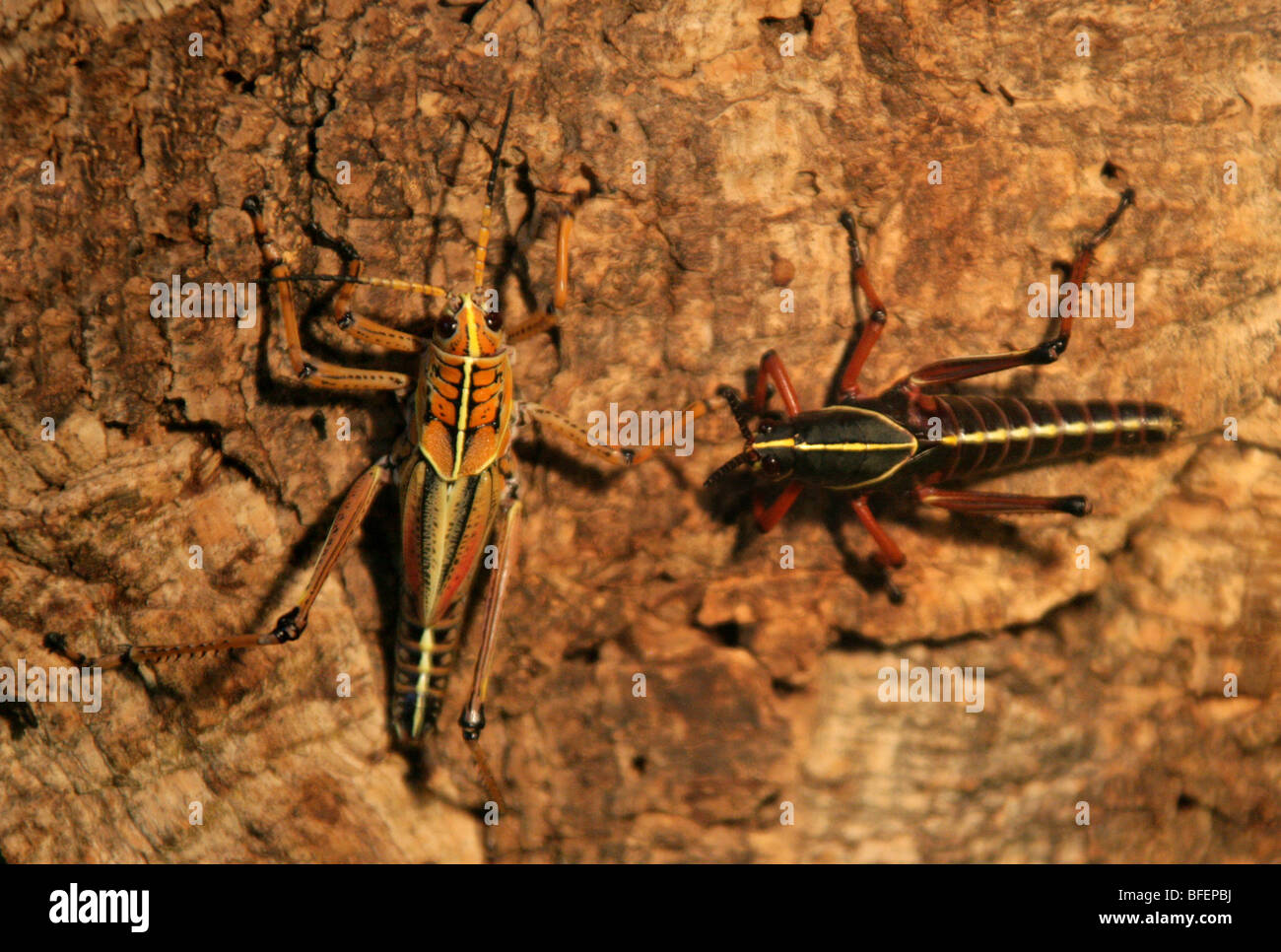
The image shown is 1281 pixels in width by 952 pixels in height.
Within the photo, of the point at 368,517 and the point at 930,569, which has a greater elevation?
the point at 368,517

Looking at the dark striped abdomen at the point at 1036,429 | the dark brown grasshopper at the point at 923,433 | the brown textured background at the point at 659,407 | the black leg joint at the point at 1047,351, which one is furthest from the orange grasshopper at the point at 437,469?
the black leg joint at the point at 1047,351

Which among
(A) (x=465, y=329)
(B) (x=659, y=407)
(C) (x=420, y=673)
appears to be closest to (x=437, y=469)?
(A) (x=465, y=329)

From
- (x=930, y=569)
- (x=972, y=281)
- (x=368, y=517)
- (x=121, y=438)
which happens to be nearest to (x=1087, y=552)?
(x=930, y=569)

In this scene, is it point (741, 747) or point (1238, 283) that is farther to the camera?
point (1238, 283)

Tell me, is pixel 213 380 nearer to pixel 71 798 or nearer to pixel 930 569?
pixel 71 798

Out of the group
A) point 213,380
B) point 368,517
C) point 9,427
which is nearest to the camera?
point 9,427

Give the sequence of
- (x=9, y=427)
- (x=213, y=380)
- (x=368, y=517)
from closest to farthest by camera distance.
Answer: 1. (x=9, y=427)
2. (x=213, y=380)
3. (x=368, y=517)

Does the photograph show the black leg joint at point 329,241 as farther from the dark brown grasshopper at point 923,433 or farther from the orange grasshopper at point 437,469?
the dark brown grasshopper at point 923,433
